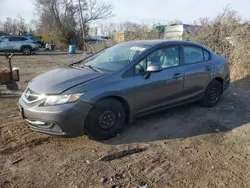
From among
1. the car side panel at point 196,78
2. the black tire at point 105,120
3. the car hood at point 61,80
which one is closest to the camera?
the car hood at point 61,80

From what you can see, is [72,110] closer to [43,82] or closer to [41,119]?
[41,119]

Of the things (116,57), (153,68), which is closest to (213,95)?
(153,68)

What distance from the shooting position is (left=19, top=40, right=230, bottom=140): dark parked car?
3.39m

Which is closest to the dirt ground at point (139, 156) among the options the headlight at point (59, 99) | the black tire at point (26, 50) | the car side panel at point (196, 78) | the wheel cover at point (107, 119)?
the wheel cover at point (107, 119)

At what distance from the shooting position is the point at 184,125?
4.50 meters

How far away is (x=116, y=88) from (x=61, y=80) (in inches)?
33.7

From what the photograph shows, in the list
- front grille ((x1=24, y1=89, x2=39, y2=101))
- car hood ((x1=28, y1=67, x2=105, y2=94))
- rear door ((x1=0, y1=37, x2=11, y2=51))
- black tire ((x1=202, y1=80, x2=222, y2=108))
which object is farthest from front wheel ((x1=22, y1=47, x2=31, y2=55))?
black tire ((x1=202, y1=80, x2=222, y2=108))

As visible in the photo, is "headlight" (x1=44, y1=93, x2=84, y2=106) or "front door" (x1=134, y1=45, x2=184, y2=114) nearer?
"headlight" (x1=44, y1=93, x2=84, y2=106)

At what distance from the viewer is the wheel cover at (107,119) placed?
12.0ft

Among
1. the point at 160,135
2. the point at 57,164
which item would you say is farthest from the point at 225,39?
the point at 57,164

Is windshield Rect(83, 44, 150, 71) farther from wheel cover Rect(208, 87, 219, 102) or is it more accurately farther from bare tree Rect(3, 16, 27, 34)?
bare tree Rect(3, 16, 27, 34)

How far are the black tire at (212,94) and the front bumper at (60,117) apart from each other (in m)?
3.01

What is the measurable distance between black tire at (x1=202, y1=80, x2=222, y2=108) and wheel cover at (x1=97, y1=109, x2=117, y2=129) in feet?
8.28

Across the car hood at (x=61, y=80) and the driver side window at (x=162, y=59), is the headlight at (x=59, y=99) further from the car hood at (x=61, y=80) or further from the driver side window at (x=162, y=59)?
the driver side window at (x=162, y=59)
